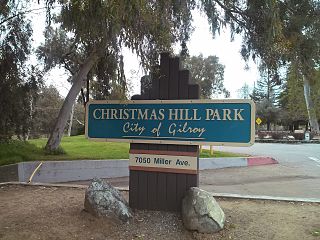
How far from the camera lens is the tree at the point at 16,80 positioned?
39.0ft

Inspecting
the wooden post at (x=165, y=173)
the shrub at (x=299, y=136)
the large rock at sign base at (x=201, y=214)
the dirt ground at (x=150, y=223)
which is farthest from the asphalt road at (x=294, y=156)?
the shrub at (x=299, y=136)

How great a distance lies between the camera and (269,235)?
6020 millimetres

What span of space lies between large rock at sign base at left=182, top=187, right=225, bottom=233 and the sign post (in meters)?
0.43

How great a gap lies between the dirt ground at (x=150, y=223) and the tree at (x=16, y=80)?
5.39m

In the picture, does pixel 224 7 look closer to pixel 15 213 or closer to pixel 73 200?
pixel 73 200

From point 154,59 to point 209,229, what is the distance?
2799 millimetres

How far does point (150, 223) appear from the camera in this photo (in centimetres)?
658

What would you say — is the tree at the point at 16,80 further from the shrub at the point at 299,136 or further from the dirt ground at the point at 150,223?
the shrub at the point at 299,136

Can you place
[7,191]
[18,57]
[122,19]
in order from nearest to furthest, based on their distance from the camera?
[122,19]
[7,191]
[18,57]

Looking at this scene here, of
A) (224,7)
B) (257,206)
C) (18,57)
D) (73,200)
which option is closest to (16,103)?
(18,57)

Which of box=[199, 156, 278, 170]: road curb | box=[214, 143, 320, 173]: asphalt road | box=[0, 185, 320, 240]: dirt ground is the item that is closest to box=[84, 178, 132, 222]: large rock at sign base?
box=[0, 185, 320, 240]: dirt ground

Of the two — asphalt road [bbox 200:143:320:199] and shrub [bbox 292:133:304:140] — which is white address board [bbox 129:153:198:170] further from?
shrub [bbox 292:133:304:140]

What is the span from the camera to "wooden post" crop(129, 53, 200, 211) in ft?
22.3

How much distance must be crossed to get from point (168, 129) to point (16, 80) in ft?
25.3
